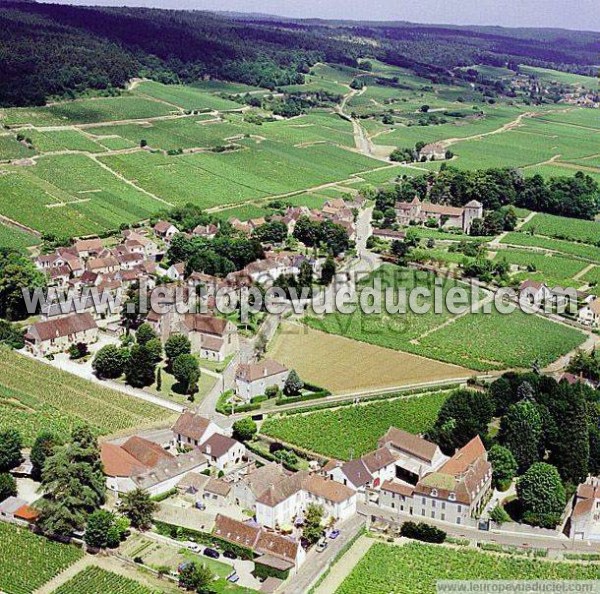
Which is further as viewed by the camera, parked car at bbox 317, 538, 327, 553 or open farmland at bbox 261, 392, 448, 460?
open farmland at bbox 261, 392, 448, 460

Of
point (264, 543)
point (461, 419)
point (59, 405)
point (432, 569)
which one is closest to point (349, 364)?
point (461, 419)

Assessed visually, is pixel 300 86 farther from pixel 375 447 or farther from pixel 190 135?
pixel 375 447

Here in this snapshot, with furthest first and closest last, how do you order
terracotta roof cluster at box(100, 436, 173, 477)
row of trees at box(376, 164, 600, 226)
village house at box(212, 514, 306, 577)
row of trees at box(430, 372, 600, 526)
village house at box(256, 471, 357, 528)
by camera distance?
row of trees at box(376, 164, 600, 226)
terracotta roof cluster at box(100, 436, 173, 477)
row of trees at box(430, 372, 600, 526)
village house at box(256, 471, 357, 528)
village house at box(212, 514, 306, 577)

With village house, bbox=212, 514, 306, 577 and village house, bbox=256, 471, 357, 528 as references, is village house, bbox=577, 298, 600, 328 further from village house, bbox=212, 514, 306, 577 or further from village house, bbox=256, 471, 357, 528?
village house, bbox=212, 514, 306, 577

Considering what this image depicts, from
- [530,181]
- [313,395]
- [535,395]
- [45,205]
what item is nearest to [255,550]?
[313,395]

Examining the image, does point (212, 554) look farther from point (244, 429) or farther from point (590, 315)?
point (590, 315)

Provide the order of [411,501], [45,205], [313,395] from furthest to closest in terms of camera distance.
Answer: [45,205], [313,395], [411,501]

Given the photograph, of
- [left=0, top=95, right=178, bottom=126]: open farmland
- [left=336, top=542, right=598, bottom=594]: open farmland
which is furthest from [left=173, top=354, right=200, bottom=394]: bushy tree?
[left=0, top=95, right=178, bottom=126]: open farmland
